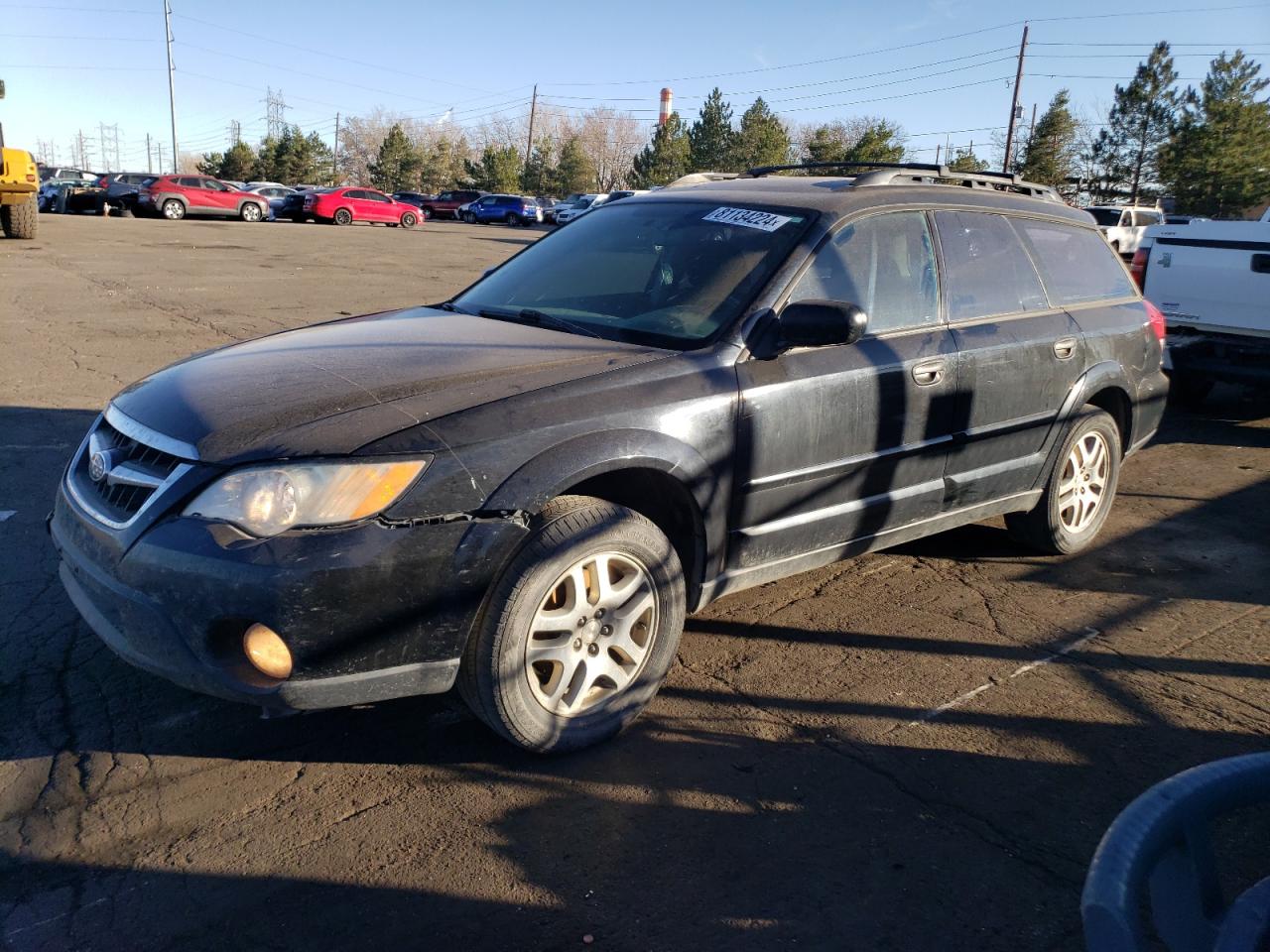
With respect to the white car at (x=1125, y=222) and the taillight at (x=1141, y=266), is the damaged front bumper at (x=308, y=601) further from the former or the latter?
the white car at (x=1125, y=222)

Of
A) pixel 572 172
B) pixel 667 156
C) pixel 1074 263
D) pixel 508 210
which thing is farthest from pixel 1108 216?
pixel 572 172

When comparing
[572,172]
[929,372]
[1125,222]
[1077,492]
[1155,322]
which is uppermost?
[572,172]

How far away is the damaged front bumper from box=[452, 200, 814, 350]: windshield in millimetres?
1218

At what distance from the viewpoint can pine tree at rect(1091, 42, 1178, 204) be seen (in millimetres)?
47531

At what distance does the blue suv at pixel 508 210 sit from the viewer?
4984cm

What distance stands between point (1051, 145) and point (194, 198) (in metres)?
37.2

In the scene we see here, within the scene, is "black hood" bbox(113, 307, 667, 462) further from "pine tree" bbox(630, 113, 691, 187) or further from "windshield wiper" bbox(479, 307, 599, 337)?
"pine tree" bbox(630, 113, 691, 187)

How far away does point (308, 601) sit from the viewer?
8.84 feet

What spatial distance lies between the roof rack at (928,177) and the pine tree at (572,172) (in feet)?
239

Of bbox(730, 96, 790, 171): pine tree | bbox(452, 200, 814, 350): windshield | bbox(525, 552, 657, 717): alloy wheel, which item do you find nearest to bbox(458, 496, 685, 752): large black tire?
bbox(525, 552, 657, 717): alloy wheel

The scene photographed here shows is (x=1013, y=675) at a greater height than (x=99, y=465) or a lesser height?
lesser

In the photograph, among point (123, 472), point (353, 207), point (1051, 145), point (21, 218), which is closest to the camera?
point (123, 472)

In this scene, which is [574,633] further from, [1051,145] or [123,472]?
[1051,145]

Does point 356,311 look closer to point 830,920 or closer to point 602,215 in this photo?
point 602,215
